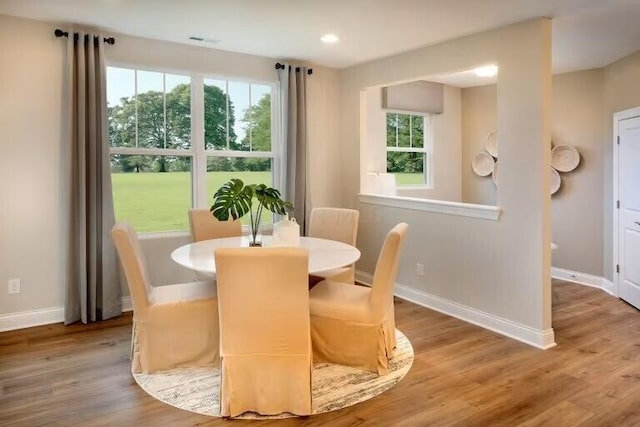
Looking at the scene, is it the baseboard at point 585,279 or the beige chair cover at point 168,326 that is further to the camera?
the baseboard at point 585,279

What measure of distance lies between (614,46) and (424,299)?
9.46 feet

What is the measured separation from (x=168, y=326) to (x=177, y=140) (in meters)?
2.17

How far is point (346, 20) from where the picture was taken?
3596 mm

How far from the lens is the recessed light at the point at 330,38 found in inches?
159

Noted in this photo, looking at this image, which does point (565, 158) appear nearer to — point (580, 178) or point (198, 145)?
point (580, 178)

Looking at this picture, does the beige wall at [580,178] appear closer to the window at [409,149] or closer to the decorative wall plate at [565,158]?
the decorative wall plate at [565,158]

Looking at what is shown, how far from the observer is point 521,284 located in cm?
360

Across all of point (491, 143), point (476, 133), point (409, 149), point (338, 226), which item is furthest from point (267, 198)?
point (476, 133)

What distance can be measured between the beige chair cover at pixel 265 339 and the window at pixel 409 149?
3838mm

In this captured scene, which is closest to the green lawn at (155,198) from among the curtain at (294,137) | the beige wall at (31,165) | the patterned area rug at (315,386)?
the beige wall at (31,165)

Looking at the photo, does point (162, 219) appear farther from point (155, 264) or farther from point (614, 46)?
point (614, 46)

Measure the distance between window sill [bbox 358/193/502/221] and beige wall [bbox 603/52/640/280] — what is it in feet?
5.45

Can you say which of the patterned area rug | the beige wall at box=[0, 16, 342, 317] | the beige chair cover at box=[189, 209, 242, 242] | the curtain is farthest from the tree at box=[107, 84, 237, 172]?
the patterned area rug

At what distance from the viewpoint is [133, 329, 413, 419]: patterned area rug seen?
256 cm
